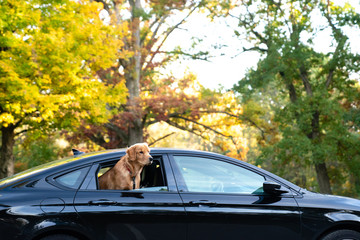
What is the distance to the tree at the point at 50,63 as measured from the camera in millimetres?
14711

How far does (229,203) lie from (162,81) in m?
25.1

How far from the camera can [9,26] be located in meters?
15.2

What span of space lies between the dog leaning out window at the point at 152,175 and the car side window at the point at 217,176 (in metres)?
0.21

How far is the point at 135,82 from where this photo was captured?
89.8ft

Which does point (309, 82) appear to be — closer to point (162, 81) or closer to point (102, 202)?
point (162, 81)

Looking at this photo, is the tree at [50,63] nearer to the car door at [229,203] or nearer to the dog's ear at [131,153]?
the dog's ear at [131,153]

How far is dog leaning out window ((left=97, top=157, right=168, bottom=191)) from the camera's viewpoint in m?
4.48

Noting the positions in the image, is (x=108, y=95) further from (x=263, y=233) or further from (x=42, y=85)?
(x=263, y=233)

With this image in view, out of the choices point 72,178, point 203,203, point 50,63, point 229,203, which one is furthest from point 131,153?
point 50,63

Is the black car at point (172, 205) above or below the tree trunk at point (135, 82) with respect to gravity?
below

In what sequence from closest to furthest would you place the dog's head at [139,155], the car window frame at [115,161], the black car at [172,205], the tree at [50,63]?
the black car at [172,205], the car window frame at [115,161], the dog's head at [139,155], the tree at [50,63]

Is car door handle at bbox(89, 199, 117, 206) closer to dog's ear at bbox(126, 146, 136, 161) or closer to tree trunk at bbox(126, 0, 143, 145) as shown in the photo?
dog's ear at bbox(126, 146, 136, 161)

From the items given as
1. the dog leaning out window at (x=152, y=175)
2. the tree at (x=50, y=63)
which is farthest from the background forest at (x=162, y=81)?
the dog leaning out window at (x=152, y=175)

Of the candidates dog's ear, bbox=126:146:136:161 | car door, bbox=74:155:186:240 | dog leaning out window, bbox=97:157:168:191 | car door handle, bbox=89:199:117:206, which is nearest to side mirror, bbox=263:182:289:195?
car door, bbox=74:155:186:240
